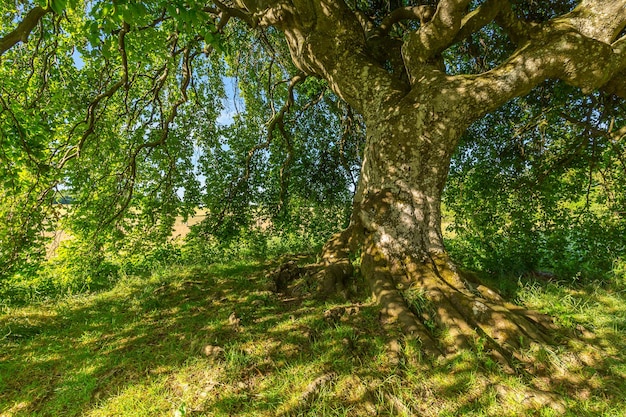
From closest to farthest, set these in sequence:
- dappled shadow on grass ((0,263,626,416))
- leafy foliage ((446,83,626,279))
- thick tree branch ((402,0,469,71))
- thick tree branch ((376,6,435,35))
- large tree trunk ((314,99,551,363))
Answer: dappled shadow on grass ((0,263,626,416)), large tree trunk ((314,99,551,363)), thick tree branch ((402,0,469,71)), thick tree branch ((376,6,435,35)), leafy foliage ((446,83,626,279))

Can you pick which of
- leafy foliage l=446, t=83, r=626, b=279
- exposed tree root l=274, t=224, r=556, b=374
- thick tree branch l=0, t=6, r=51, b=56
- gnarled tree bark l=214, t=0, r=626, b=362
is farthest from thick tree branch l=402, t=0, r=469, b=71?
thick tree branch l=0, t=6, r=51, b=56

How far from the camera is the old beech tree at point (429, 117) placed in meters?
3.28

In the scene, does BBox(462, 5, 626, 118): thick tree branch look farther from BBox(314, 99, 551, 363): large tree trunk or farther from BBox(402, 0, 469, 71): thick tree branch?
BBox(402, 0, 469, 71): thick tree branch

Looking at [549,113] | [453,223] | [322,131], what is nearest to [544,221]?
[453,223]

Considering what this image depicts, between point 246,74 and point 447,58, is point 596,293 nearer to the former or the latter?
point 447,58

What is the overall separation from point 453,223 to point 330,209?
332 cm

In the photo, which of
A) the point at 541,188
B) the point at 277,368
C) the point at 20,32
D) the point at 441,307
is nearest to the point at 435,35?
the point at 441,307

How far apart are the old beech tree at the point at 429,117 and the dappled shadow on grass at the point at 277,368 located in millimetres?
420

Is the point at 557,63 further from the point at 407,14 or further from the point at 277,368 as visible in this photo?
the point at 277,368

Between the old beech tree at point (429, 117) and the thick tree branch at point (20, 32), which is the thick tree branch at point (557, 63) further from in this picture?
the thick tree branch at point (20, 32)

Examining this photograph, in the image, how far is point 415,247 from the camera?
143 inches

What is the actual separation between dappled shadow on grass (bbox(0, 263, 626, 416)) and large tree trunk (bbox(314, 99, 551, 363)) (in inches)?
11.6

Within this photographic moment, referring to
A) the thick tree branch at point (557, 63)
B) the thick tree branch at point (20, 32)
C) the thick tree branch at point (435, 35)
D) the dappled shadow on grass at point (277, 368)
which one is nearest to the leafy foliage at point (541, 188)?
the thick tree branch at point (557, 63)

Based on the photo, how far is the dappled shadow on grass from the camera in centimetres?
219
